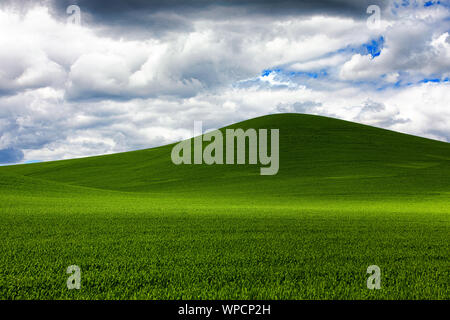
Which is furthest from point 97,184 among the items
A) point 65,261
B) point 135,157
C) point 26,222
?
point 65,261

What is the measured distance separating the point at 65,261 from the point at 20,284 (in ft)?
5.36

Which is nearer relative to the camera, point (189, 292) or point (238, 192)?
point (189, 292)

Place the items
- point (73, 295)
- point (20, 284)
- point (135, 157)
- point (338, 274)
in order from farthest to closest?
point (135, 157) → point (338, 274) → point (20, 284) → point (73, 295)

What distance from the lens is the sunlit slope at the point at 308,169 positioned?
1623 inches

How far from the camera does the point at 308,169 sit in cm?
5181

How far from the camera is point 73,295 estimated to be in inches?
218

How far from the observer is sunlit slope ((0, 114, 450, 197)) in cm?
4122

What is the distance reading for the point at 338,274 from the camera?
6.80m

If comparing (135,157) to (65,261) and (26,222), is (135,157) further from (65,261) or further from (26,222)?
(65,261)

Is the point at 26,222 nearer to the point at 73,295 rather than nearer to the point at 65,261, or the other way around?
the point at 65,261

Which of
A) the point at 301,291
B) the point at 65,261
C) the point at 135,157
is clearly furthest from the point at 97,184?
the point at 301,291

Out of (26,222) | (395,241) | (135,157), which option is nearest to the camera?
(395,241)

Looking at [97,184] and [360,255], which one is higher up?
[97,184]
